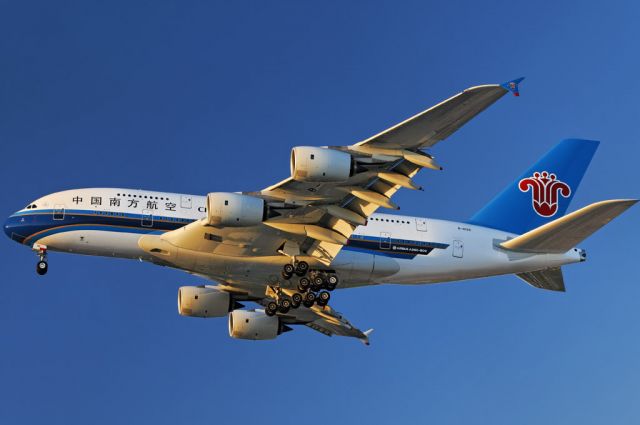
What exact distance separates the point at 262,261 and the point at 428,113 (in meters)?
13.3

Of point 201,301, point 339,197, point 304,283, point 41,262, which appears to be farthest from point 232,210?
point 201,301

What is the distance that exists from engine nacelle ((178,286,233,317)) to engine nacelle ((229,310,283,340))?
1.74m

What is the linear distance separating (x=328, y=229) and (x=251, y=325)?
1251 centimetres

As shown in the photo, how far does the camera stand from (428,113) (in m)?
43.1

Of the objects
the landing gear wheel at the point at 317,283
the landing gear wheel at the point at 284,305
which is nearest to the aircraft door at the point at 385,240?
the landing gear wheel at the point at 317,283

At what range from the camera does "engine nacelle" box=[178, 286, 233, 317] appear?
2357 inches

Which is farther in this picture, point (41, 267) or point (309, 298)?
point (41, 267)

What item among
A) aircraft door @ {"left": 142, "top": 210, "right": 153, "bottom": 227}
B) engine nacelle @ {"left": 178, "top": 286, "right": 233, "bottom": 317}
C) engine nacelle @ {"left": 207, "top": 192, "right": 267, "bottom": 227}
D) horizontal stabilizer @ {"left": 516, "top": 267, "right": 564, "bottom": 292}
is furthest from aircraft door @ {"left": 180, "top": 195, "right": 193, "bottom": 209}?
horizontal stabilizer @ {"left": 516, "top": 267, "right": 564, "bottom": 292}

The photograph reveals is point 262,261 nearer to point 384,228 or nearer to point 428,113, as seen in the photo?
point 384,228

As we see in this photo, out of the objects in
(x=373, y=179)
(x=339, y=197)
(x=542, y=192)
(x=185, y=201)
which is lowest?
(x=339, y=197)

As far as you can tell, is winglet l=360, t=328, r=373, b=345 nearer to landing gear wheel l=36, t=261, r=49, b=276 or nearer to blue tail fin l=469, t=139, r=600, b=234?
blue tail fin l=469, t=139, r=600, b=234

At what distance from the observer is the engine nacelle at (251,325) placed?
62094 millimetres

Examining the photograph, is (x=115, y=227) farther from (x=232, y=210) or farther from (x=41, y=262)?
(x=232, y=210)

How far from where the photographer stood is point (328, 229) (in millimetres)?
51562
